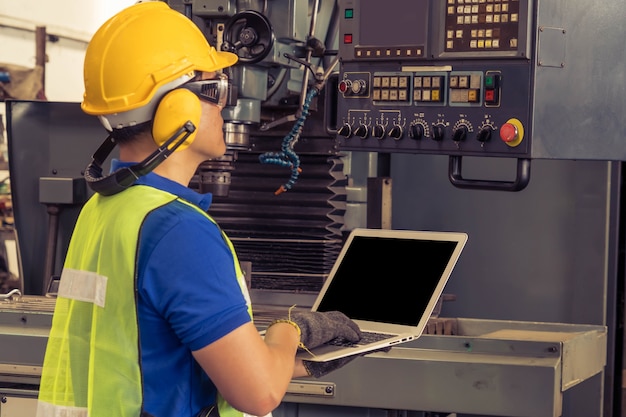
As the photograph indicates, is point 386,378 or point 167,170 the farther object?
point 386,378

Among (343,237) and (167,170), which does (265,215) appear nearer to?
(343,237)

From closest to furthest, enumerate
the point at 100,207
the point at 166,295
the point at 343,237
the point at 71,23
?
the point at 166,295 → the point at 100,207 → the point at 343,237 → the point at 71,23

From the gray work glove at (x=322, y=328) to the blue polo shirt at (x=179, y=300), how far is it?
24 centimetres

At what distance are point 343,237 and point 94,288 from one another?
134 cm

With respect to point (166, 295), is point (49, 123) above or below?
above

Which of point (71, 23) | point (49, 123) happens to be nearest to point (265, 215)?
point (49, 123)

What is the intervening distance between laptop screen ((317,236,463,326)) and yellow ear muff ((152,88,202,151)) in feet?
2.10

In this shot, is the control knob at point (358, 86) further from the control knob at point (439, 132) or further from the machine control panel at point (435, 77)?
the control knob at point (439, 132)

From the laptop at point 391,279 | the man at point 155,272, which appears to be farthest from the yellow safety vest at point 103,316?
the laptop at point 391,279

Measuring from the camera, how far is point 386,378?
7.30 feet

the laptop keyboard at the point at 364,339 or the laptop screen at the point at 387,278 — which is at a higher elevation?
the laptop screen at the point at 387,278

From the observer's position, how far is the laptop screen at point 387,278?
1.98 metres

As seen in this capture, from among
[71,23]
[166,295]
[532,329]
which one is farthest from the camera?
[71,23]

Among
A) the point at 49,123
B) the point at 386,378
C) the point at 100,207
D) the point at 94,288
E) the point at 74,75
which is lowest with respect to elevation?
the point at 386,378
